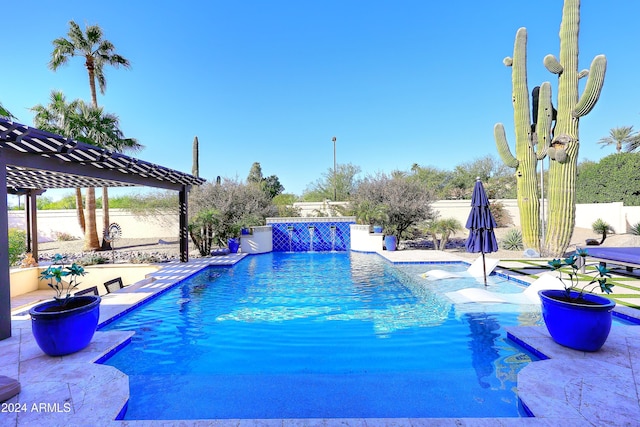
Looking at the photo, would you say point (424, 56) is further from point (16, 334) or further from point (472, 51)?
point (16, 334)

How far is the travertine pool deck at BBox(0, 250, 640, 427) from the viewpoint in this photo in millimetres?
2148

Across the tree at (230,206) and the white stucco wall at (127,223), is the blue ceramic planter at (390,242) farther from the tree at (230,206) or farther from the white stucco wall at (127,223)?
the white stucco wall at (127,223)

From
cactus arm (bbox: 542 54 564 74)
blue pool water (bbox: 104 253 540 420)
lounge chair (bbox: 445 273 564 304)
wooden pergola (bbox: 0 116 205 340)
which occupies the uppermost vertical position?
cactus arm (bbox: 542 54 564 74)

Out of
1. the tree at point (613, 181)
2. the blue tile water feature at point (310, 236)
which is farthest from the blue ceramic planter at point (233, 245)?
the tree at point (613, 181)

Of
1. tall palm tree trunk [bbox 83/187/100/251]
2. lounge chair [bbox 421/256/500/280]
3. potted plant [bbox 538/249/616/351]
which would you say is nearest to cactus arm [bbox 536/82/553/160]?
lounge chair [bbox 421/256/500/280]

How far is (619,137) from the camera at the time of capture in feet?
79.8

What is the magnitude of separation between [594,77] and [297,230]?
11.2 meters

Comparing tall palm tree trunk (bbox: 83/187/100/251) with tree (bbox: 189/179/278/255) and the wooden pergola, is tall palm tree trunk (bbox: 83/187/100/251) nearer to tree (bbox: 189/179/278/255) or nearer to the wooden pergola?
tree (bbox: 189/179/278/255)

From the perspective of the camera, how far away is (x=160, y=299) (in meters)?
6.11

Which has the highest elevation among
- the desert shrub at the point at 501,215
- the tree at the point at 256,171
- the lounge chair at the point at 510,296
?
the tree at the point at 256,171

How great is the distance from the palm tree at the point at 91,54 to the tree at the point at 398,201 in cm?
1212

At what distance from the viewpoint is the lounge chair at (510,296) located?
5418mm

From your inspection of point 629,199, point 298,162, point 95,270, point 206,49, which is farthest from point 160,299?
point 629,199

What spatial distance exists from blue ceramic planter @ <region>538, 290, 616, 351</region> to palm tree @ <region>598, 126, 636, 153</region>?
29103 mm
